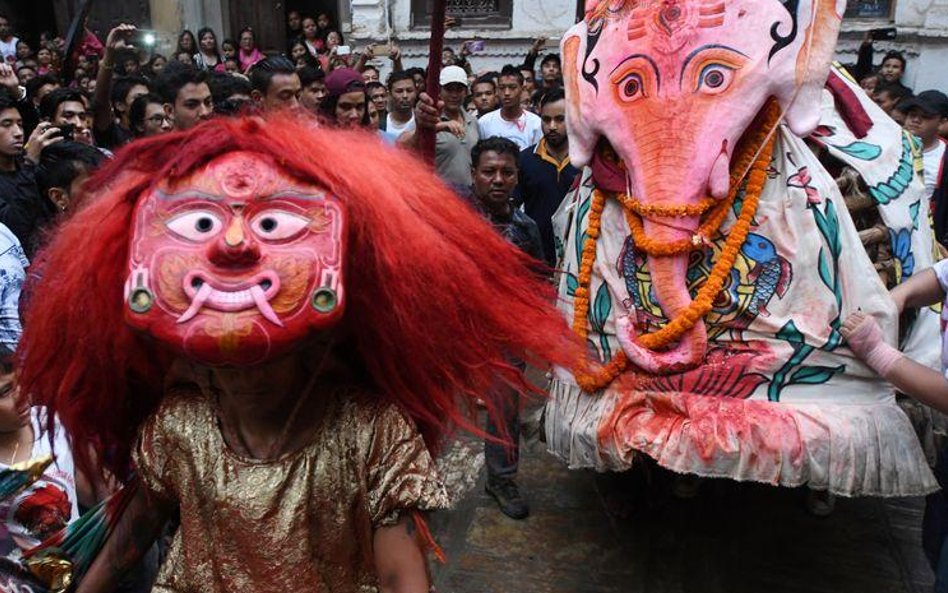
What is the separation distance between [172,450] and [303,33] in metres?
12.4

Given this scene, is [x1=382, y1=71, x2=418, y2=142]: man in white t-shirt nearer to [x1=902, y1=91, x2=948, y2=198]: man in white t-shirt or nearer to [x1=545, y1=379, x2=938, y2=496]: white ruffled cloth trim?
[x1=902, y1=91, x2=948, y2=198]: man in white t-shirt

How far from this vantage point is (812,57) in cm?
266

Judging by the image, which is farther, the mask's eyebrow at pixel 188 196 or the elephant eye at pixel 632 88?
the elephant eye at pixel 632 88

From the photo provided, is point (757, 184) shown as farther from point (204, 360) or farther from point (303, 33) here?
point (303, 33)

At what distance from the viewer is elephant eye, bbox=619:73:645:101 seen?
9.07 ft

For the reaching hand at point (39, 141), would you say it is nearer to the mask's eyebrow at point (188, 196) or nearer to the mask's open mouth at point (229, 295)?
the mask's eyebrow at point (188, 196)

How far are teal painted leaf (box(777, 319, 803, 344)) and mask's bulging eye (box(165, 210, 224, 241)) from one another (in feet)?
6.90

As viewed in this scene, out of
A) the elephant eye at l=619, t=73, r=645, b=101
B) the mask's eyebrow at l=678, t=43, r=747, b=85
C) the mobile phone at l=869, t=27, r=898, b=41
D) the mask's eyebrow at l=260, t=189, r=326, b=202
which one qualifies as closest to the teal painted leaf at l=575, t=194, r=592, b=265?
the elephant eye at l=619, t=73, r=645, b=101

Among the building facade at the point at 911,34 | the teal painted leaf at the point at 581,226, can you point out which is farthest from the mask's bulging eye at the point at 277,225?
the building facade at the point at 911,34

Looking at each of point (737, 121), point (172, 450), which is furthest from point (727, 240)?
point (172, 450)

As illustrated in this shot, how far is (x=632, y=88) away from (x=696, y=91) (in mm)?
225

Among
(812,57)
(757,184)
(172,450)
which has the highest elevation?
(812,57)

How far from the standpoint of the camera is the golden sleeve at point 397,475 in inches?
51.0

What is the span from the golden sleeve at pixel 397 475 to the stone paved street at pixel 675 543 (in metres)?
1.92
